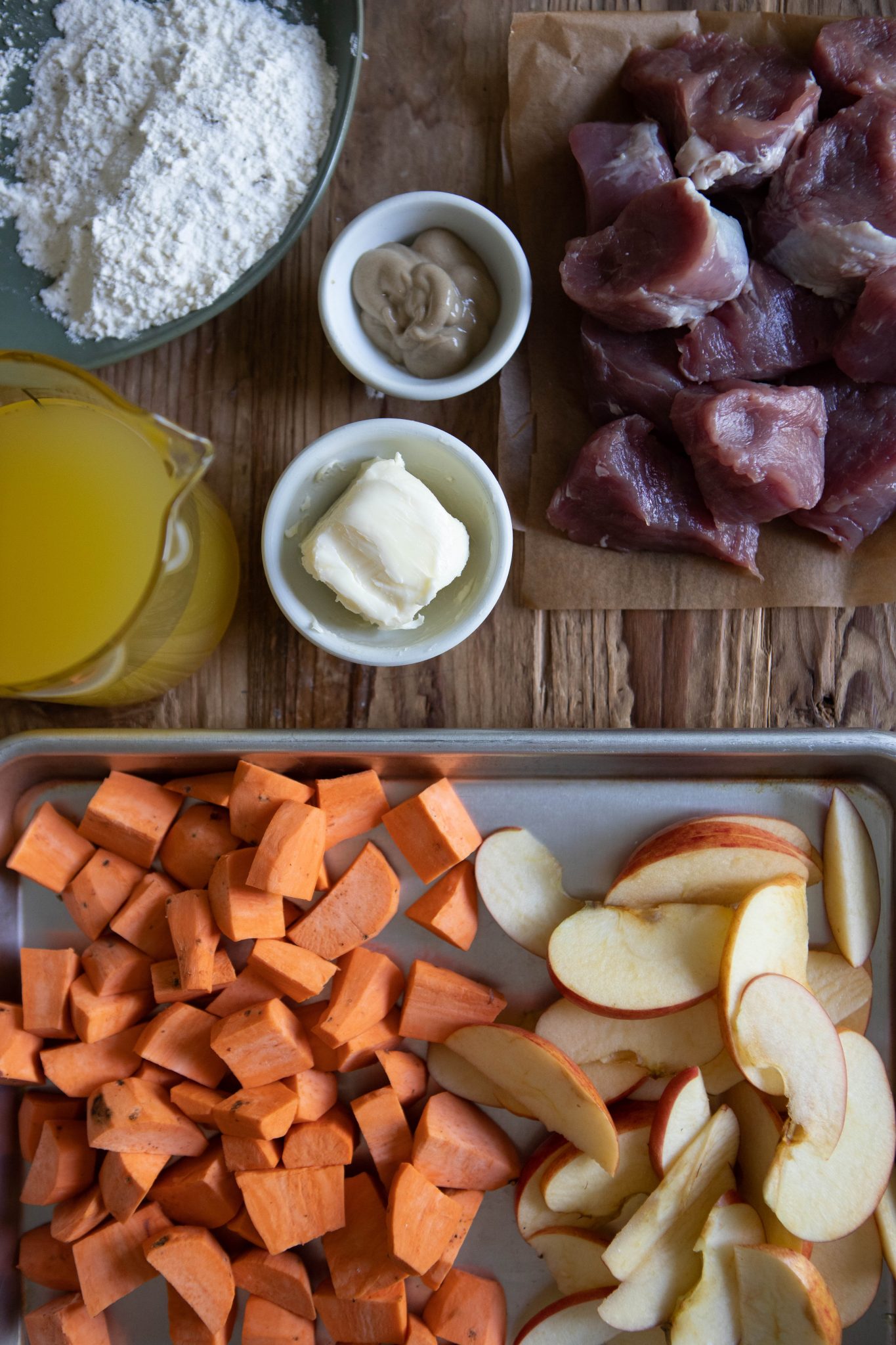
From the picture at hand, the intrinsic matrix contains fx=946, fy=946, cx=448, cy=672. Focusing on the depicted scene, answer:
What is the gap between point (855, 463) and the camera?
113 centimetres

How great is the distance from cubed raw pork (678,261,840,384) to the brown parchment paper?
0.16 meters

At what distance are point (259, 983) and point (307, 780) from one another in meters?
0.25

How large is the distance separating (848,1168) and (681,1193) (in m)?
0.19

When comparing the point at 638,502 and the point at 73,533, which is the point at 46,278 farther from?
the point at 638,502

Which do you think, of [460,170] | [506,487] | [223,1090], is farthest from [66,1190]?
[460,170]

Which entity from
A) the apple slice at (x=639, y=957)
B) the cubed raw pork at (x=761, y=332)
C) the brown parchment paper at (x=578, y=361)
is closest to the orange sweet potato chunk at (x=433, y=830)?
the apple slice at (x=639, y=957)

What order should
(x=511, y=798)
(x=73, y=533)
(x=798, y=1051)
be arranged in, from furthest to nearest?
(x=511, y=798), (x=798, y=1051), (x=73, y=533)

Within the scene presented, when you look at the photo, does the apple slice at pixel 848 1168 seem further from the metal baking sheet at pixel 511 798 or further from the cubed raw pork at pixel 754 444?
the cubed raw pork at pixel 754 444

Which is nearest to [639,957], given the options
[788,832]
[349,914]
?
[788,832]

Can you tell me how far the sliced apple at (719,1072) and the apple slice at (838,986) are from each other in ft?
0.43

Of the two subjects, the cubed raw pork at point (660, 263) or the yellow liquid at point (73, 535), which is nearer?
the yellow liquid at point (73, 535)

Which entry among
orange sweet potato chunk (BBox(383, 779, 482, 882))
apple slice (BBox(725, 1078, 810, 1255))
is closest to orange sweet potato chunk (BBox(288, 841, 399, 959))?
orange sweet potato chunk (BBox(383, 779, 482, 882))

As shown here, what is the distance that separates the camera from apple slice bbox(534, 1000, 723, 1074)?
1123mm

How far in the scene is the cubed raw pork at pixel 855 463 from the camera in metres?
1.12
